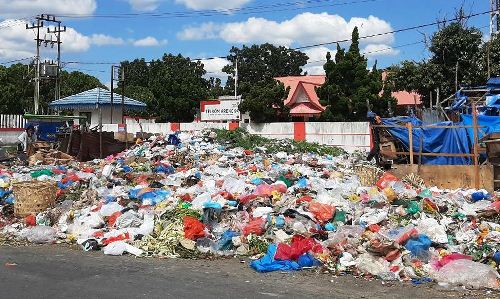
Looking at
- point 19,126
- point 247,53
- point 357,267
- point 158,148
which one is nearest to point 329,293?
point 357,267

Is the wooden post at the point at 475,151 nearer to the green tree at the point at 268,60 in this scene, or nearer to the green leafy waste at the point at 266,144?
the green leafy waste at the point at 266,144

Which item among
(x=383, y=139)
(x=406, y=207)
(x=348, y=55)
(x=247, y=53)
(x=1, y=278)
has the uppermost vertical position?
(x=247, y=53)

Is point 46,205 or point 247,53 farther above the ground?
point 247,53

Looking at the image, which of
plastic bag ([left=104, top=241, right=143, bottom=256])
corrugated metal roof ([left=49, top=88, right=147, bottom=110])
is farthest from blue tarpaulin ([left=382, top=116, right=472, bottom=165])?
corrugated metal roof ([left=49, top=88, right=147, bottom=110])

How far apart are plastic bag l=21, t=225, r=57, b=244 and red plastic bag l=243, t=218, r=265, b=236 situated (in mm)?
3038

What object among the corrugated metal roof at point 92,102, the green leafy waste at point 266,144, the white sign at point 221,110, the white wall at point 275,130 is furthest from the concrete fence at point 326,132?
the corrugated metal roof at point 92,102

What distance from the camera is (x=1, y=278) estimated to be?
238 inches

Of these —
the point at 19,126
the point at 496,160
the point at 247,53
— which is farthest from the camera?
the point at 247,53

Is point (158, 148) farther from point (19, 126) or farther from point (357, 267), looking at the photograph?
point (19, 126)

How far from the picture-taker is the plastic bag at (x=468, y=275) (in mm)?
5734

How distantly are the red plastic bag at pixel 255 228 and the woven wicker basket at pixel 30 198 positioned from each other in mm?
4012

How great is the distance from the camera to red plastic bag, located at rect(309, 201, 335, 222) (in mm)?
7934

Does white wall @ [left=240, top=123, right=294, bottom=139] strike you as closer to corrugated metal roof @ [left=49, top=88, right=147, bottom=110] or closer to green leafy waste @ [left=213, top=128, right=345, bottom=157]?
green leafy waste @ [left=213, top=128, right=345, bottom=157]

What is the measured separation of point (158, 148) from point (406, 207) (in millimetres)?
9799
